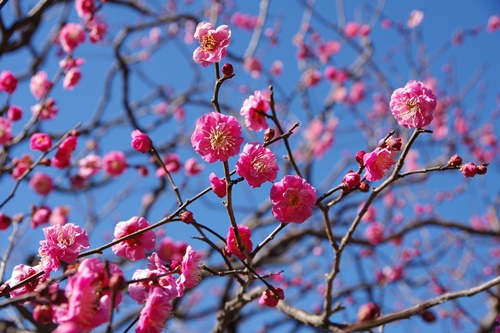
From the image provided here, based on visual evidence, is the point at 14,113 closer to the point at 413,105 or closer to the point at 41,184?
the point at 41,184

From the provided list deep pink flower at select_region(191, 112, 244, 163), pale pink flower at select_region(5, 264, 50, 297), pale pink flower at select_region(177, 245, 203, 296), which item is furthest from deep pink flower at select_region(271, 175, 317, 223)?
pale pink flower at select_region(5, 264, 50, 297)

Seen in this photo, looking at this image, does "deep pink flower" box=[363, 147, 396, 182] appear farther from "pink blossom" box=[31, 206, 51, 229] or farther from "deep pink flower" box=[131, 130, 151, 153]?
"pink blossom" box=[31, 206, 51, 229]

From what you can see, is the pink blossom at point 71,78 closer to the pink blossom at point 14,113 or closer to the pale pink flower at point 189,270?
the pink blossom at point 14,113

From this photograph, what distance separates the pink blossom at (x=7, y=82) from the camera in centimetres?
297

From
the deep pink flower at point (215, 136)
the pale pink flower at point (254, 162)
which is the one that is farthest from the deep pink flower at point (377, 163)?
the deep pink flower at point (215, 136)

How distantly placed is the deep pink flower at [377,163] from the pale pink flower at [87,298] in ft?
2.95

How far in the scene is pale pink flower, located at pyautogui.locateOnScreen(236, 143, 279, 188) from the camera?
1645 millimetres

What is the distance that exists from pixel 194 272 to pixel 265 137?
53 cm

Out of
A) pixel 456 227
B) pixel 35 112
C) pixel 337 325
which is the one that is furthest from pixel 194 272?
pixel 456 227

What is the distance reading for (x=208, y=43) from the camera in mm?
1760

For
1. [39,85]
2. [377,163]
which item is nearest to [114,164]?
[39,85]

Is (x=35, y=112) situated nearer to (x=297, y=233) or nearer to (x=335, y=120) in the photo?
(x=297, y=233)

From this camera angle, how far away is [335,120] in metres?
7.55

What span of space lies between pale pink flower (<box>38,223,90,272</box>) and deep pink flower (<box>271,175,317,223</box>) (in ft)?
2.24
